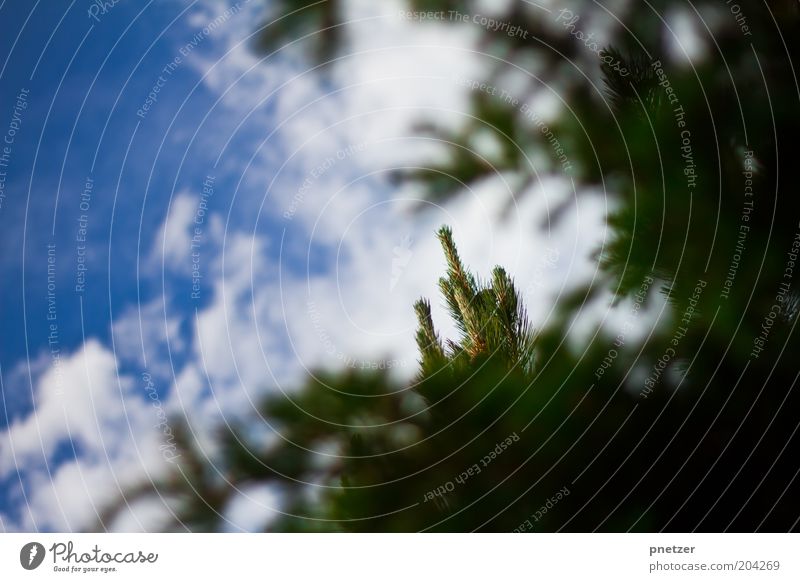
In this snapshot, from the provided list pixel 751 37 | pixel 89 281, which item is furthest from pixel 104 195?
pixel 751 37

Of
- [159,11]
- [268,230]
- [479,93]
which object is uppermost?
[159,11]

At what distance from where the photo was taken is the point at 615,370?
0.62 meters

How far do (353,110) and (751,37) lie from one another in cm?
42

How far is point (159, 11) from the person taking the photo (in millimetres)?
719

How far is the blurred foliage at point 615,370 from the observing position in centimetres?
60

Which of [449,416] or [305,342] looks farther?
[305,342]

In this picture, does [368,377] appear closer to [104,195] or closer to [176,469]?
[176,469]
